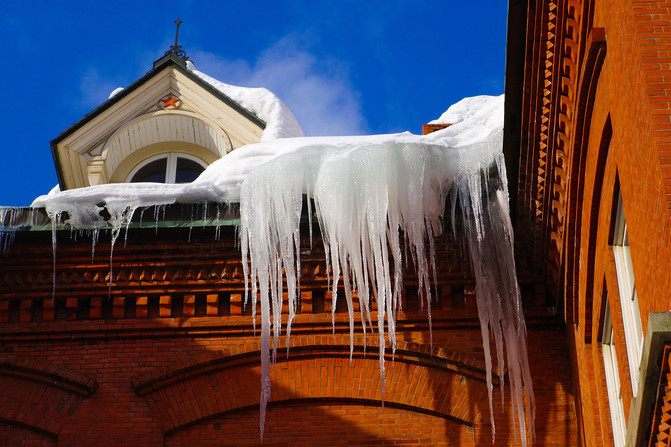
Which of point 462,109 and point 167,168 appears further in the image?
point 462,109

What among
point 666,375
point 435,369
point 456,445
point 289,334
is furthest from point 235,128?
point 666,375

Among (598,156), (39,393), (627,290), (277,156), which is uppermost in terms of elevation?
(277,156)

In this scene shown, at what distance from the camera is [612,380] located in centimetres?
724

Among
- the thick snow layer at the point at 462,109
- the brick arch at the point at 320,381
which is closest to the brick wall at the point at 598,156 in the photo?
the brick arch at the point at 320,381

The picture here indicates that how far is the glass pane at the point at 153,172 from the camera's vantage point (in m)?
11.1

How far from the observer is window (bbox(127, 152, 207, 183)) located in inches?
435

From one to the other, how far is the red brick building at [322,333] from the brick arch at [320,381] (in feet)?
0.05

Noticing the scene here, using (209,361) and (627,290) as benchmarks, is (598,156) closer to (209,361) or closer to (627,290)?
(627,290)

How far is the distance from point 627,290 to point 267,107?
18.4 feet

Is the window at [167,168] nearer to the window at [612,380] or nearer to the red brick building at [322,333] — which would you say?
the red brick building at [322,333]

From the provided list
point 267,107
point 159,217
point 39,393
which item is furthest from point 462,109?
point 39,393

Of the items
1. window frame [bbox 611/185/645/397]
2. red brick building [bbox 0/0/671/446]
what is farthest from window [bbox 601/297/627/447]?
window frame [bbox 611/185/645/397]

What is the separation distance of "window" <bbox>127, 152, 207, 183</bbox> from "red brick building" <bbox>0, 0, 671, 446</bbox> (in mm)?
2119

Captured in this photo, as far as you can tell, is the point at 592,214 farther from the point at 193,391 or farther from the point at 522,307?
the point at 193,391
